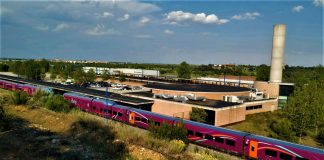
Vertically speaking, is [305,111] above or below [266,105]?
above

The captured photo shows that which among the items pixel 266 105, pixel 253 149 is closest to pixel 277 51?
pixel 266 105

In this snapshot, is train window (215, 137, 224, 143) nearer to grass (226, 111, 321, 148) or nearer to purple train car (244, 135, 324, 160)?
purple train car (244, 135, 324, 160)

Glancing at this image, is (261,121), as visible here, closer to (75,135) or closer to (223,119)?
(223,119)

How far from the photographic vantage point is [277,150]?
94.4 feet

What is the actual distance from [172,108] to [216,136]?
2029cm

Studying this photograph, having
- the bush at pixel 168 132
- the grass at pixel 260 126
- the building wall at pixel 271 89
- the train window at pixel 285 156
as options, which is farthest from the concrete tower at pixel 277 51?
the bush at pixel 168 132

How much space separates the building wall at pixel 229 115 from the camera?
48.0 m

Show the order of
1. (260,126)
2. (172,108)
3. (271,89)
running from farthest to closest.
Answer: (271,89) < (172,108) < (260,126)

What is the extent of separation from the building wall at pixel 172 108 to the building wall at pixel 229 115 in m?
5.29

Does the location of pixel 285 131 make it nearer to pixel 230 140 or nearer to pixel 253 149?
pixel 230 140

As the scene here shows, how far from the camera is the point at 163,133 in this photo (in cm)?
2994

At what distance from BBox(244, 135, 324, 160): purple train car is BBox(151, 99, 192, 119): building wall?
20594 mm

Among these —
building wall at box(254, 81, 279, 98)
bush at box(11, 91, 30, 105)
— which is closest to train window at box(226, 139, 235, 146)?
bush at box(11, 91, 30, 105)

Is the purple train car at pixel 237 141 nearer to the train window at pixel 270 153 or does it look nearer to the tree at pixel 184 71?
the train window at pixel 270 153
